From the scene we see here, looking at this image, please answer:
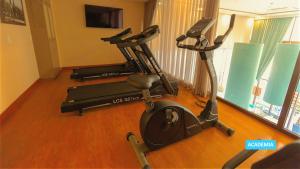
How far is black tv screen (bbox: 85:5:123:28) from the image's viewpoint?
185 inches

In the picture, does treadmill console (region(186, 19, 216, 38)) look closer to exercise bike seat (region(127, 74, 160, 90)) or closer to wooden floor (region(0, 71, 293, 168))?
exercise bike seat (region(127, 74, 160, 90))

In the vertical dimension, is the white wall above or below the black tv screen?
below

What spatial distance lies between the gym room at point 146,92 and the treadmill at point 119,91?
0.6 inches

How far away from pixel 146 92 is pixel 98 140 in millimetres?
839

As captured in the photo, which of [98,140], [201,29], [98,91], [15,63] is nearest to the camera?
[201,29]

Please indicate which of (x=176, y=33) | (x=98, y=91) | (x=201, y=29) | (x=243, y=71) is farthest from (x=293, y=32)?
(x=98, y=91)

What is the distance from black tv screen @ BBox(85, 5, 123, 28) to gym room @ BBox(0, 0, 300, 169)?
30 mm

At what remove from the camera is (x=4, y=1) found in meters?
2.27

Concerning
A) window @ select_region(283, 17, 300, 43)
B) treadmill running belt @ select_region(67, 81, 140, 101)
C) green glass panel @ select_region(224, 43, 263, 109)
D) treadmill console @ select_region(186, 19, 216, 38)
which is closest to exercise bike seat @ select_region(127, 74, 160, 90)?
treadmill console @ select_region(186, 19, 216, 38)

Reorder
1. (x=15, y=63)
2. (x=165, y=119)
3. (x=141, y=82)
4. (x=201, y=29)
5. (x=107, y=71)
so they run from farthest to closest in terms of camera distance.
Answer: (x=107, y=71) < (x=15, y=63) < (x=201, y=29) < (x=165, y=119) < (x=141, y=82)

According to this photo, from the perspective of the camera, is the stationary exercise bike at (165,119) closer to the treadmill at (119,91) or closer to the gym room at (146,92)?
the gym room at (146,92)

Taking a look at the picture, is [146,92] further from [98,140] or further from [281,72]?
[281,72]

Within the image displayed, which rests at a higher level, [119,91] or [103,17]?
[103,17]

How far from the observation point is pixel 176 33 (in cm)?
361
